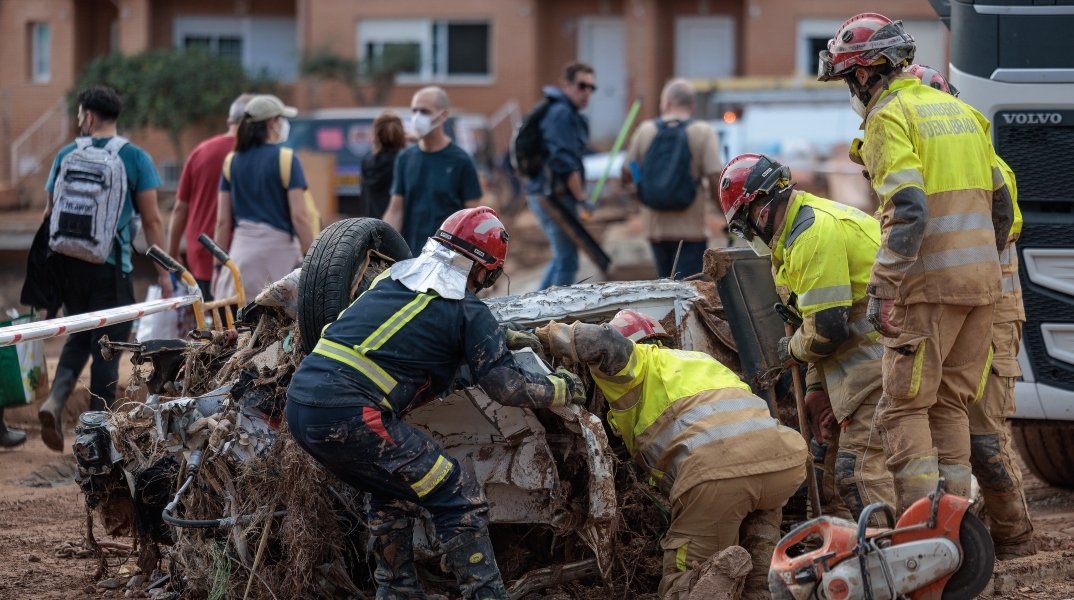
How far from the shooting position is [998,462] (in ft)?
17.0

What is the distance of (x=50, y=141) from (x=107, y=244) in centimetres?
2146

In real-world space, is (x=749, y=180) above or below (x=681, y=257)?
above

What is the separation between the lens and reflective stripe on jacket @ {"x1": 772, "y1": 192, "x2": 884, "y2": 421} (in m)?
4.66

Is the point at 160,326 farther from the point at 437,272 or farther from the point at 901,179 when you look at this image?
the point at 901,179

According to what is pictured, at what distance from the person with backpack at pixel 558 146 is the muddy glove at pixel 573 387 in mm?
4573

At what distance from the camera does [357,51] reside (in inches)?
1096

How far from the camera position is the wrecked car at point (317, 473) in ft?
14.9

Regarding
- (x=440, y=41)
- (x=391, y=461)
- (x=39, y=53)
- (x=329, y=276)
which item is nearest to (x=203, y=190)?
(x=329, y=276)

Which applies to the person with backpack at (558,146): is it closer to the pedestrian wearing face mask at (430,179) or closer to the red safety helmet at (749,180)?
the pedestrian wearing face mask at (430,179)

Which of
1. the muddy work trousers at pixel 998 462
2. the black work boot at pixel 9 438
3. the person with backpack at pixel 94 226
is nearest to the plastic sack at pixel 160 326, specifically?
the person with backpack at pixel 94 226

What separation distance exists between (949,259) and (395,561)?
7.85 ft

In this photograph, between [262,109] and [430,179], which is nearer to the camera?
[262,109]

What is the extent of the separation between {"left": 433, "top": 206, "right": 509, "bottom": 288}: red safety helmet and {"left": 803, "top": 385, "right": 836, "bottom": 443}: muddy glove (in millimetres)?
1621

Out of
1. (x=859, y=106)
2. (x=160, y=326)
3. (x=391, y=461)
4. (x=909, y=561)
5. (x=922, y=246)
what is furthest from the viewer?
(x=160, y=326)
